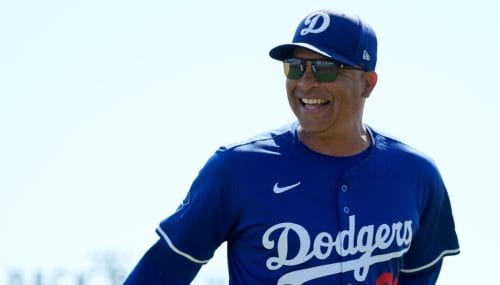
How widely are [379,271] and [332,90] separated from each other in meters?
1.03

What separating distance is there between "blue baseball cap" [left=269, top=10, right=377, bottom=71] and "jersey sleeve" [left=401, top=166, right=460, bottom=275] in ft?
2.86

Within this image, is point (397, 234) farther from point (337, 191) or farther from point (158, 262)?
point (158, 262)

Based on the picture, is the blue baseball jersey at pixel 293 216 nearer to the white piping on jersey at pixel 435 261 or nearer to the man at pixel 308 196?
the man at pixel 308 196

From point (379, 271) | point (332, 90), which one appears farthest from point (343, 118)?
point (379, 271)

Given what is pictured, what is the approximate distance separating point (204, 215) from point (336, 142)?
0.87 m

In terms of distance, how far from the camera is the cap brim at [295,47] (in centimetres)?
955

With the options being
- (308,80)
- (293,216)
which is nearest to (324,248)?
(293,216)

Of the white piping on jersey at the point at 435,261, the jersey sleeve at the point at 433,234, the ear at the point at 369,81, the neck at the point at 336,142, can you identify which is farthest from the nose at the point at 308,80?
the white piping on jersey at the point at 435,261

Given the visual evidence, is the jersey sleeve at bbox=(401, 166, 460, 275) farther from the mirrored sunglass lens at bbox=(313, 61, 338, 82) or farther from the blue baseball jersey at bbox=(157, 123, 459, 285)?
the mirrored sunglass lens at bbox=(313, 61, 338, 82)

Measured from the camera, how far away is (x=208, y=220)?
9469mm

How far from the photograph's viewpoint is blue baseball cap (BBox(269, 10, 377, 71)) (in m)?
9.61

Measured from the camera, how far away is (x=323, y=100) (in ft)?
31.2

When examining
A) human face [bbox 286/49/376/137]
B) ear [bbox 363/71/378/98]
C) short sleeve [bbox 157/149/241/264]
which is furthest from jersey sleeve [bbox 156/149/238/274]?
ear [bbox 363/71/378/98]

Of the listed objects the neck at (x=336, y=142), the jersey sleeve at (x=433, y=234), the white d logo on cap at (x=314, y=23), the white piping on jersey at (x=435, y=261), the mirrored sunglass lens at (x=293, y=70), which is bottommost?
the white piping on jersey at (x=435, y=261)
